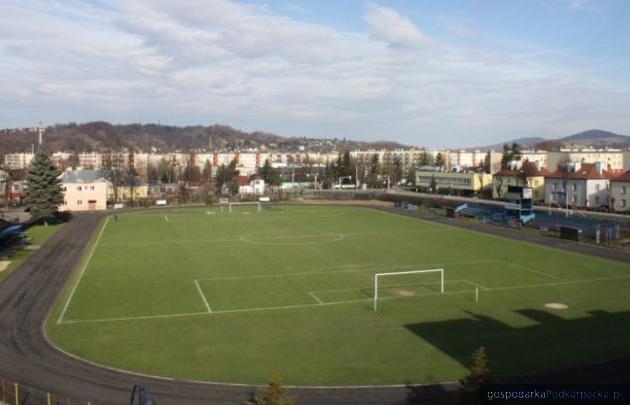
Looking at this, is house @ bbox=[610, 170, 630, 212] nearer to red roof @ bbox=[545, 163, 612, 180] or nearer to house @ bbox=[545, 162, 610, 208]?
house @ bbox=[545, 162, 610, 208]

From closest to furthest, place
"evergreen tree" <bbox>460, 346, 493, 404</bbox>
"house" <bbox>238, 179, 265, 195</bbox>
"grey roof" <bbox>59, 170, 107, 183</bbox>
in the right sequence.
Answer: "evergreen tree" <bbox>460, 346, 493, 404</bbox> → "grey roof" <bbox>59, 170, 107, 183</bbox> → "house" <bbox>238, 179, 265, 195</bbox>

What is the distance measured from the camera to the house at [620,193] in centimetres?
6234

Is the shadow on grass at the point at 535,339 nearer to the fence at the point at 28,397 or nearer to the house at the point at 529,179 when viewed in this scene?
→ the fence at the point at 28,397

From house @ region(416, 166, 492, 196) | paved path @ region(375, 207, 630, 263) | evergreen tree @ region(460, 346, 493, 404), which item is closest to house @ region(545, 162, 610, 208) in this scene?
house @ region(416, 166, 492, 196)

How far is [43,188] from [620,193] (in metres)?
57.4

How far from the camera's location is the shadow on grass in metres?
18.3

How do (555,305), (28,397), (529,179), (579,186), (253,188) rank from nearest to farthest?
1. (28,397)
2. (555,305)
3. (579,186)
4. (529,179)
5. (253,188)

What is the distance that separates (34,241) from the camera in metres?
44.9

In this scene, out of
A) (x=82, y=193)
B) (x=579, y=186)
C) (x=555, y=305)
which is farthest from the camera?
(x=82, y=193)

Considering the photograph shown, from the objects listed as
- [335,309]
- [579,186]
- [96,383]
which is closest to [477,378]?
[96,383]

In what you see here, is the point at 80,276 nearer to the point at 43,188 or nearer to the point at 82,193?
the point at 43,188

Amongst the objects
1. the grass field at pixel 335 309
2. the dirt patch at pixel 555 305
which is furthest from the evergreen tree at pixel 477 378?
the dirt patch at pixel 555 305

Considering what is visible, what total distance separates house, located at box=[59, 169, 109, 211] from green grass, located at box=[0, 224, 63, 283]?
49.5 ft

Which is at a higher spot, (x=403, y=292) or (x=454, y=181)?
(x=454, y=181)
